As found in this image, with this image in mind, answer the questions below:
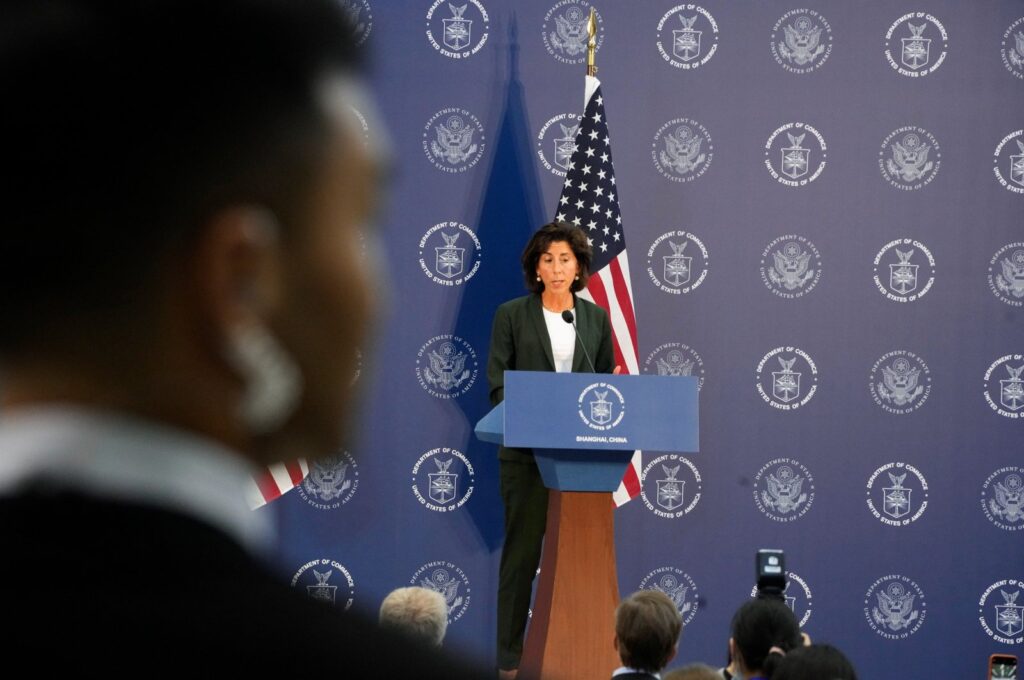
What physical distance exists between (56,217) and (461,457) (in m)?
5.50

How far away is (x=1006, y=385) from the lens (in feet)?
20.0

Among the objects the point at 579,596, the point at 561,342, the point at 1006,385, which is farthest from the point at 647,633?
the point at 1006,385

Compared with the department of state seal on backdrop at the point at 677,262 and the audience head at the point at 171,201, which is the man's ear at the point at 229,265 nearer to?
the audience head at the point at 171,201

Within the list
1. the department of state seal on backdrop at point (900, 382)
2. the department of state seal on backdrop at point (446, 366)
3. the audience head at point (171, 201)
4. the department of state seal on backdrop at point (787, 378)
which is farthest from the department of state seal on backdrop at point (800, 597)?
the audience head at point (171, 201)

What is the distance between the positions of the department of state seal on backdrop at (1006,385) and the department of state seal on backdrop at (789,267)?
992 mm

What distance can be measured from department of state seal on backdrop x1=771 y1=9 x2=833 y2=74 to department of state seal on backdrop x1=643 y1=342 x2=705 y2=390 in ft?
4.89

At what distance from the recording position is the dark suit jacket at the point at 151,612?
35cm

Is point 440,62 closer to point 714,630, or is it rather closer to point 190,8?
point 714,630

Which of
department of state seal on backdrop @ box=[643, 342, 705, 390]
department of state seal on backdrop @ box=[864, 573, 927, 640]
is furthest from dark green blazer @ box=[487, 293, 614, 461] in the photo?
department of state seal on backdrop @ box=[864, 573, 927, 640]

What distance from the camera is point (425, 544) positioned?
5.87m

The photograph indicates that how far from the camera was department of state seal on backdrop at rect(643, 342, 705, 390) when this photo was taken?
598 centimetres

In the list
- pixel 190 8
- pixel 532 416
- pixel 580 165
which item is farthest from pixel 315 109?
pixel 580 165

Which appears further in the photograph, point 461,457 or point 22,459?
point 461,457

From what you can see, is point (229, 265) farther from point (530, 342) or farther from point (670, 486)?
point (670, 486)
